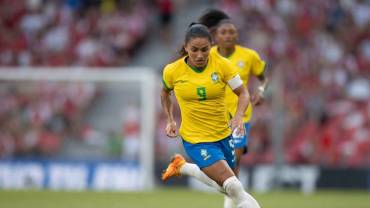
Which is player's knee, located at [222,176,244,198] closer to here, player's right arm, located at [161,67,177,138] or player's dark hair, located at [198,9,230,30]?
player's right arm, located at [161,67,177,138]

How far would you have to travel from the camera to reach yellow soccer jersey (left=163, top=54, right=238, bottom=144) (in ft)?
34.4

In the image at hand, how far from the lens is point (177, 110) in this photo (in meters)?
Answer: 21.2

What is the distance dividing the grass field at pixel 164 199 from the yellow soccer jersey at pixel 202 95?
15.3ft

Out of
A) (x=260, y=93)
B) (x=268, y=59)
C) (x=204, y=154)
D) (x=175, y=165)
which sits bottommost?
(x=175, y=165)

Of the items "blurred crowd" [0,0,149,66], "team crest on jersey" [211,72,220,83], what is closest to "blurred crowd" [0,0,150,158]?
"blurred crowd" [0,0,149,66]

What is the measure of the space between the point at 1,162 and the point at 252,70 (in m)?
10.6

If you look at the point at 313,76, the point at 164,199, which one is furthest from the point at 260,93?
the point at 313,76

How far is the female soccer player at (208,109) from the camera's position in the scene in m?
10.4

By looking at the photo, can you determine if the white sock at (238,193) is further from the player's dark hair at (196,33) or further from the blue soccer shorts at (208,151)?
the player's dark hair at (196,33)

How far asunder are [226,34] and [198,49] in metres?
2.25

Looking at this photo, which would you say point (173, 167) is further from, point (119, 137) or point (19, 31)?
point (19, 31)

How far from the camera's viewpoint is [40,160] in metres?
22.2

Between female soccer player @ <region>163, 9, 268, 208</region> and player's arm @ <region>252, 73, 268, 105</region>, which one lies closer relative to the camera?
female soccer player @ <region>163, 9, 268, 208</region>

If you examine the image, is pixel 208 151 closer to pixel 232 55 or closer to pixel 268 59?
pixel 232 55
